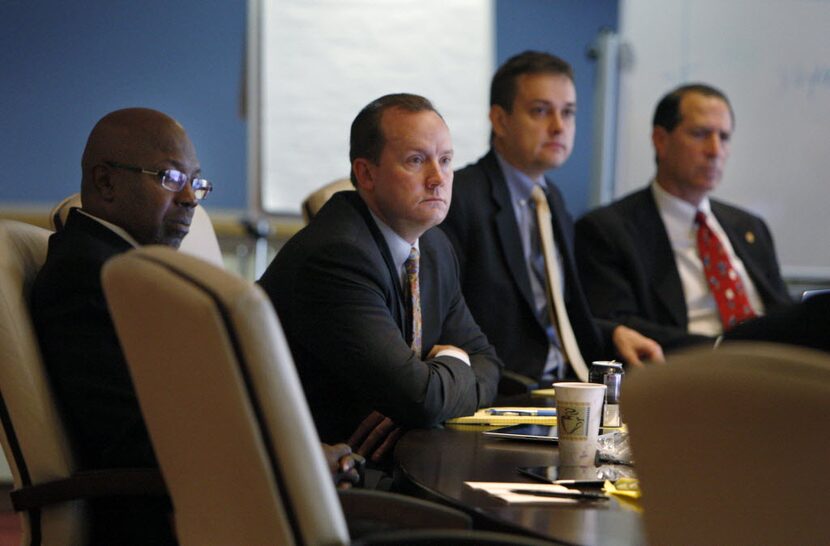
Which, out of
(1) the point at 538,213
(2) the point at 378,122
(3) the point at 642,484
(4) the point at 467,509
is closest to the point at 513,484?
(4) the point at 467,509

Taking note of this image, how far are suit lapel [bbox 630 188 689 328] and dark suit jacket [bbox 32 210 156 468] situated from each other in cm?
238

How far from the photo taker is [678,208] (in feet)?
13.6

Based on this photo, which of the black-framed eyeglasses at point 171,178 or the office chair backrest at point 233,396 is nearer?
the office chair backrest at point 233,396

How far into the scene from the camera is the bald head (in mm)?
2422

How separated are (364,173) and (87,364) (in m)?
0.91

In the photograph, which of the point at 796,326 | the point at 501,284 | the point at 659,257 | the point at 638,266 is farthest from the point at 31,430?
the point at 659,257

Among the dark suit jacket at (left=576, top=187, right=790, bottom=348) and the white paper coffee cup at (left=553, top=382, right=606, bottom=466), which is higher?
the white paper coffee cup at (left=553, top=382, right=606, bottom=466)

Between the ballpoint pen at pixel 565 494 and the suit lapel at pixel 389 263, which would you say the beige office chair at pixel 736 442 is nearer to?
the ballpoint pen at pixel 565 494

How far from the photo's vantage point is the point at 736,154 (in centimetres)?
502

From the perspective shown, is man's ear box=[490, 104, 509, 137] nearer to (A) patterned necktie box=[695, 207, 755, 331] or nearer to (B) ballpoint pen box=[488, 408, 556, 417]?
(A) patterned necktie box=[695, 207, 755, 331]

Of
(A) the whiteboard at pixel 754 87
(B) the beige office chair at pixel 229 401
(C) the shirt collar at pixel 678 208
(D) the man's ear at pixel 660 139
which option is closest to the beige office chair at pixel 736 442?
(B) the beige office chair at pixel 229 401

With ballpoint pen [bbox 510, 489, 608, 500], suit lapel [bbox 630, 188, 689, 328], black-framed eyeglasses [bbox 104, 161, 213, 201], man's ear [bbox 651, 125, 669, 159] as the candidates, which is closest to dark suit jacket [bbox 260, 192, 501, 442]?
black-framed eyeglasses [bbox 104, 161, 213, 201]

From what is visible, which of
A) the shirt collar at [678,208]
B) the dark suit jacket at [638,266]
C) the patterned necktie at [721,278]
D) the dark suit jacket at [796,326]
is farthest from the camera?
the shirt collar at [678,208]

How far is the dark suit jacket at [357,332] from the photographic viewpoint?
2229 mm
